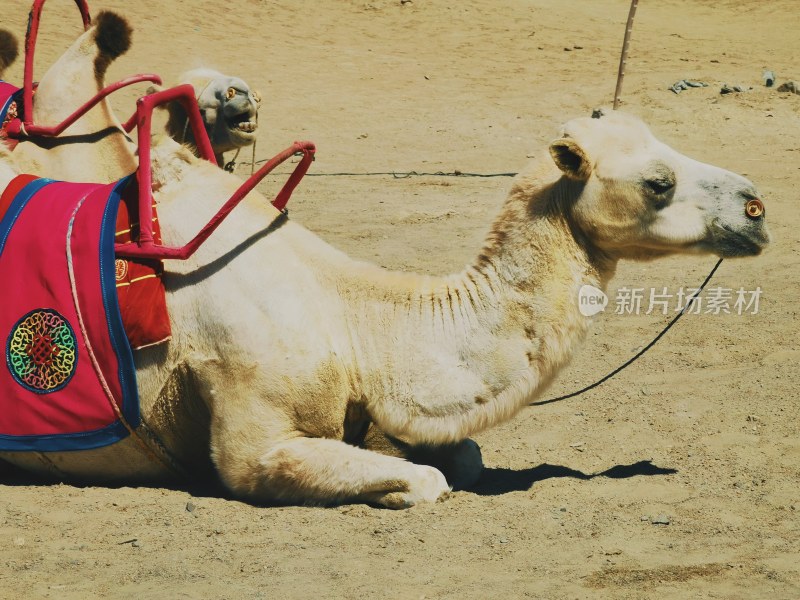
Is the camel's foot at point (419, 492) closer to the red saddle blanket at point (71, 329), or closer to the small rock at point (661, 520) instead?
the small rock at point (661, 520)

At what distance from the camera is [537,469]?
5551mm

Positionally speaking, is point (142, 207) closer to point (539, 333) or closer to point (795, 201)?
point (539, 333)

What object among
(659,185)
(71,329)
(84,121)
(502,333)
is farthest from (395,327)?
(84,121)

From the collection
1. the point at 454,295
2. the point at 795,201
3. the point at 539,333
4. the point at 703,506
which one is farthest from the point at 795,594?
the point at 795,201

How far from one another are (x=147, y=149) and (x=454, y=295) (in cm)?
137

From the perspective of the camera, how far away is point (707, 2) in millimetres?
25391

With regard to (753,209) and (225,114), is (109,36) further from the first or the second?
(753,209)

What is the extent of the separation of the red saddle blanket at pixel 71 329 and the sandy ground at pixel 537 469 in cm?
33

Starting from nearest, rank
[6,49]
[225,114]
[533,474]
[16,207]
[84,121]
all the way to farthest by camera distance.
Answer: [16,207], [533,474], [84,121], [225,114], [6,49]

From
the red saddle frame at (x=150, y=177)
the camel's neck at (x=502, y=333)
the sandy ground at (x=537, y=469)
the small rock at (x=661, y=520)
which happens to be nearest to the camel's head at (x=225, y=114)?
the red saddle frame at (x=150, y=177)

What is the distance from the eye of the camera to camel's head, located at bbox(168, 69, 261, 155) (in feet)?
24.2

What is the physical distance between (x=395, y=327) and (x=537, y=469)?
1.10m

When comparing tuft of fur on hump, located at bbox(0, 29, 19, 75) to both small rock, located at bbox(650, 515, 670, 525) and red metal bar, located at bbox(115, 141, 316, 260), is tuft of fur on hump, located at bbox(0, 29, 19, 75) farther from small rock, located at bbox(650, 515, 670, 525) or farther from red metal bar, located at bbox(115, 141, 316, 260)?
small rock, located at bbox(650, 515, 670, 525)

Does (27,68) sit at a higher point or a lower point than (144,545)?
higher
